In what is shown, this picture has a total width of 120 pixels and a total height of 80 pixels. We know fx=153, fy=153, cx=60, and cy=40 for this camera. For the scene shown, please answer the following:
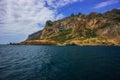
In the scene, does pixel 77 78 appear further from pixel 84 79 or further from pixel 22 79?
pixel 22 79

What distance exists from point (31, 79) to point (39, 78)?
6.14ft

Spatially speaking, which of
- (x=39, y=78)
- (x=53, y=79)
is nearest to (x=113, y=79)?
(x=53, y=79)

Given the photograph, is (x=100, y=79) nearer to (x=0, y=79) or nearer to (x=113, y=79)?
(x=113, y=79)

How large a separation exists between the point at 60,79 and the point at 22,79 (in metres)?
8.02

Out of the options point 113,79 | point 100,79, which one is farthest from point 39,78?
point 113,79

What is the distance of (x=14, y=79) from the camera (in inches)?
1270

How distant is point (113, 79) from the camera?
32.0 metres

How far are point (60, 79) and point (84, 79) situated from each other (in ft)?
16.6

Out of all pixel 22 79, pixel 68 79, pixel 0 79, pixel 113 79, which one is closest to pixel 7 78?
pixel 0 79

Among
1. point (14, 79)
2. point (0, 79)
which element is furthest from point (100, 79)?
point (0, 79)

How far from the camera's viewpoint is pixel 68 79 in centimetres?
3250

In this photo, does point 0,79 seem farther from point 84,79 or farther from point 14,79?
point 84,79

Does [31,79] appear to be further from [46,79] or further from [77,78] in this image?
[77,78]

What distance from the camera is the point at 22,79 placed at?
32.4 meters
